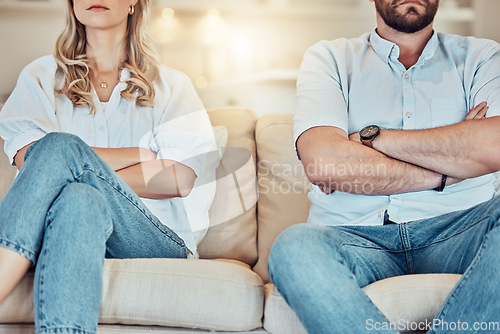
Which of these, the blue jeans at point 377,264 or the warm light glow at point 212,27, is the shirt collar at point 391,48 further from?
the warm light glow at point 212,27

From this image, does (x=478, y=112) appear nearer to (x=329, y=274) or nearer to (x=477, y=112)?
(x=477, y=112)

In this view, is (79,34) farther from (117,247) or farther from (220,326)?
(220,326)

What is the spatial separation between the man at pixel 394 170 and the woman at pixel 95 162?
381mm

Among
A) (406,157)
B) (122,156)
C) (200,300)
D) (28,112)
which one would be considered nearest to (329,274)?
(200,300)

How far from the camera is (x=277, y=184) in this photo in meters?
1.89

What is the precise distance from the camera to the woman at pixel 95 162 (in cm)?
117

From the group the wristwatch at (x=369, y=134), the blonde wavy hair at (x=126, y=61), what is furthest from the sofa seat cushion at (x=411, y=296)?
the blonde wavy hair at (x=126, y=61)

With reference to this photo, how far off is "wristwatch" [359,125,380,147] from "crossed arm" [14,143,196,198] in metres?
0.54

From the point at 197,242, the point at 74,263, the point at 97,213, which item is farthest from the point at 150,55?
the point at 74,263

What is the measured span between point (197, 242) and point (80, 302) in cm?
64

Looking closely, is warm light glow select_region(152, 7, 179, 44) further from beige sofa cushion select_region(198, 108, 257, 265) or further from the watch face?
the watch face

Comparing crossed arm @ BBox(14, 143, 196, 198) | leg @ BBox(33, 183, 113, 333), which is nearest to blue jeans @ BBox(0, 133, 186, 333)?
leg @ BBox(33, 183, 113, 333)

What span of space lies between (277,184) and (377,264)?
24.9 inches

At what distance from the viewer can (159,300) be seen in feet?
4.23
